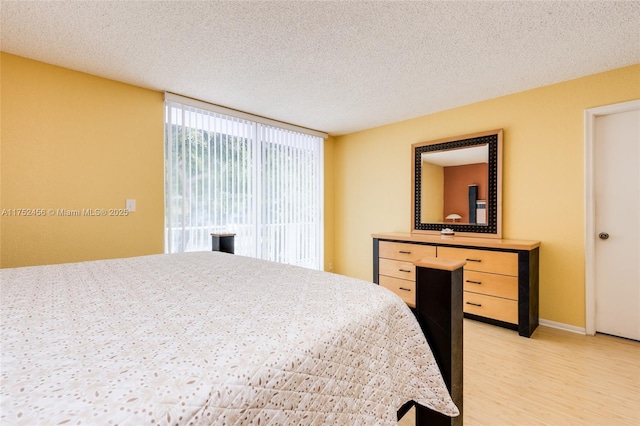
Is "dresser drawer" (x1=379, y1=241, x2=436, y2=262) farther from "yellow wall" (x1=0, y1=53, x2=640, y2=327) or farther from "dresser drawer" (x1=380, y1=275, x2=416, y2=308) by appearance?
"yellow wall" (x1=0, y1=53, x2=640, y2=327)

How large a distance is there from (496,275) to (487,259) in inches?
6.4

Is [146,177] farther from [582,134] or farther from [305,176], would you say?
[582,134]

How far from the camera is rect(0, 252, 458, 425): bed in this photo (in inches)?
21.8

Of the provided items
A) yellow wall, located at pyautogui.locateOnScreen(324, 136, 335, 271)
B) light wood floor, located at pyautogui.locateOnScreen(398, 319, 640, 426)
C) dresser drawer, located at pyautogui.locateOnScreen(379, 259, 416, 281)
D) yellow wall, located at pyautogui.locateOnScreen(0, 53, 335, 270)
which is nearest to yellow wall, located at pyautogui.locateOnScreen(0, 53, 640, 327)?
yellow wall, located at pyautogui.locateOnScreen(0, 53, 335, 270)

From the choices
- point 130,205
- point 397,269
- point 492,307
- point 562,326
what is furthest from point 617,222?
point 130,205

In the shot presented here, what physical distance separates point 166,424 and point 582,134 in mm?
3619

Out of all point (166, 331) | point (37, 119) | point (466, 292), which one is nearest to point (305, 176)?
point (466, 292)

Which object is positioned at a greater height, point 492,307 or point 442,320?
point 442,320

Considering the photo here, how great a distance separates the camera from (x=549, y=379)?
1927mm

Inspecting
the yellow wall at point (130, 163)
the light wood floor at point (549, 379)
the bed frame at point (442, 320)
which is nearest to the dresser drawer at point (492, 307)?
the light wood floor at point (549, 379)

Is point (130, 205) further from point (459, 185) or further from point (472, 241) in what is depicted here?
point (459, 185)

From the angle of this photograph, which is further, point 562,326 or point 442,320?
point 562,326

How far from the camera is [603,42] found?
2080mm

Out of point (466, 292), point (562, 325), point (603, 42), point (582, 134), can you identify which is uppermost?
point (603, 42)
